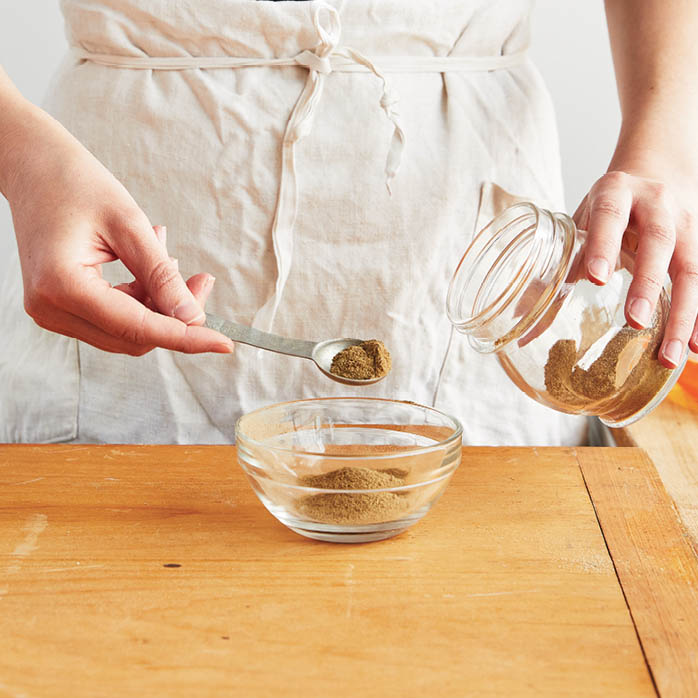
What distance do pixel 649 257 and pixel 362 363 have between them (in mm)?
238

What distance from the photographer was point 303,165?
849 mm

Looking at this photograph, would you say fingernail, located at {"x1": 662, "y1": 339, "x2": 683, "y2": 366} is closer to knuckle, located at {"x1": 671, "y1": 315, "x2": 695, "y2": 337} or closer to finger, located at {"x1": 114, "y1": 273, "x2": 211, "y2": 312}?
knuckle, located at {"x1": 671, "y1": 315, "x2": 695, "y2": 337}

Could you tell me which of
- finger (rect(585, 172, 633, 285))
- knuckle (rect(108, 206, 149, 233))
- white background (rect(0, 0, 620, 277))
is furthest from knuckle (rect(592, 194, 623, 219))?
white background (rect(0, 0, 620, 277))

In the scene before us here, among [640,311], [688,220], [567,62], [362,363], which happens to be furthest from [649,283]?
[567,62]

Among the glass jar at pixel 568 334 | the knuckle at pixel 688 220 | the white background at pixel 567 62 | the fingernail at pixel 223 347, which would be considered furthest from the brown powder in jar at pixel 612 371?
the white background at pixel 567 62

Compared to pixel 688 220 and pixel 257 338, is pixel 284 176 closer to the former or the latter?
pixel 257 338

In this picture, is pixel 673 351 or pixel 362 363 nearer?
pixel 673 351

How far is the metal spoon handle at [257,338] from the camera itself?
0.67 metres

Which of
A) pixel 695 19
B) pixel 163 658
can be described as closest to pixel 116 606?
pixel 163 658

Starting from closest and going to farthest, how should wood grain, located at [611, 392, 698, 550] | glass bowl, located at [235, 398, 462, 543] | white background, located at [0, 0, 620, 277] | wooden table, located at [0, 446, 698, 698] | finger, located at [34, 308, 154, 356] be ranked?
wooden table, located at [0, 446, 698, 698] < glass bowl, located at [235, 398, 462, 543] < finger, located at [34, 308, 154, 356] < wood grain, located at [611, 392, 698, 550] < white background, located at [0, 0, 620, 277]

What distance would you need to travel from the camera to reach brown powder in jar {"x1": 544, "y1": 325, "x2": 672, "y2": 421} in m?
0.58

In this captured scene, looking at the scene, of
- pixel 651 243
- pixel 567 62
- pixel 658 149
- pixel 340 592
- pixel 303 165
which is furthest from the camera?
pixel 567 62

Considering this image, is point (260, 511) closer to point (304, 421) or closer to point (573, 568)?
point (304, 421)

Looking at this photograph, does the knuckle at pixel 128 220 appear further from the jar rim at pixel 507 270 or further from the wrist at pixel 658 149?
the wrist at pixel 658 149
